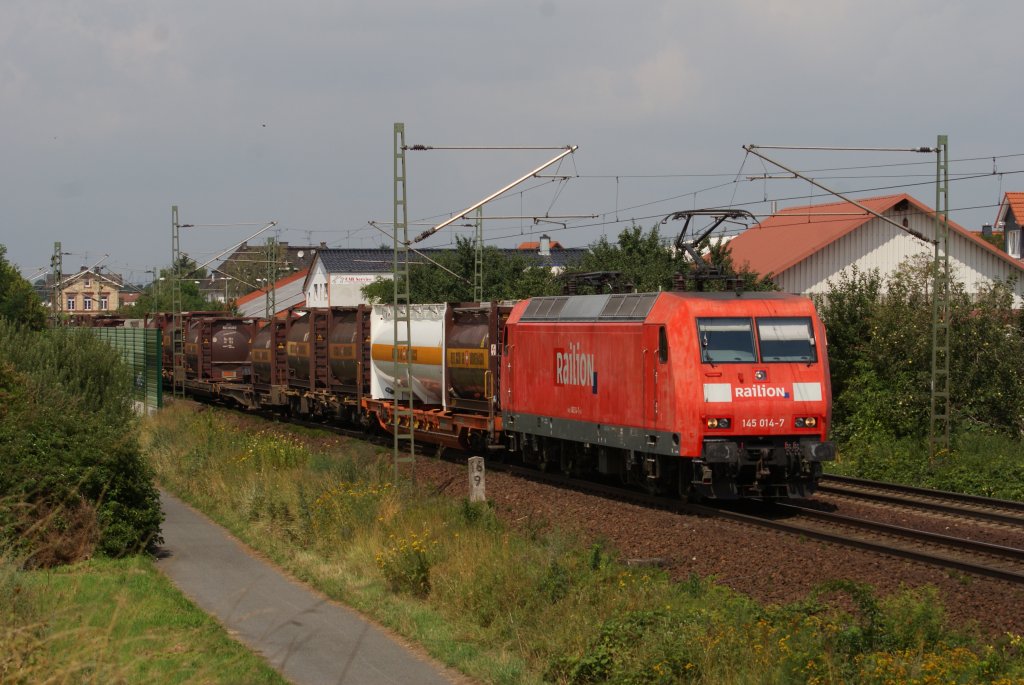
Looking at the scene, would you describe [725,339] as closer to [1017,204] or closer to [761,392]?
[761,392]

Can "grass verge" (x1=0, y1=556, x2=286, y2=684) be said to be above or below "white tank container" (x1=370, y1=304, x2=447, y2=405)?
below

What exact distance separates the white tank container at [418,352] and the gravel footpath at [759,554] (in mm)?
6889

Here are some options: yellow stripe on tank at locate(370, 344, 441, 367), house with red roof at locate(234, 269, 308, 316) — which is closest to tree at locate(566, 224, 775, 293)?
yellow stripe on tank at locate(370, 344, 441, 367)

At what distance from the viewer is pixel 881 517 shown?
1795cm

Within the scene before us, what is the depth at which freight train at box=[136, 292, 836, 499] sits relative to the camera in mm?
17750

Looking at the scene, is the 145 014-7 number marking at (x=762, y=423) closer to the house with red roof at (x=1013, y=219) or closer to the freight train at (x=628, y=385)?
the freight train at (x=628, y=385)

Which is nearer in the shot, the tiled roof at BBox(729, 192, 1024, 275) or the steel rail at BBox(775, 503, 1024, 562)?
the steel rail at BBox(775, 503, 1024, 562)

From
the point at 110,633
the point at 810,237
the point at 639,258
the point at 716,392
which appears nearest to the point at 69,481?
the point at 110,633

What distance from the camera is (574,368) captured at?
21281 millimetres

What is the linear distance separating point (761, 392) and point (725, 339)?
94cm

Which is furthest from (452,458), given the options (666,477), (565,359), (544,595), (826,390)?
(544,595)

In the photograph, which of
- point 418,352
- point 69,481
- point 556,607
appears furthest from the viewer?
point 418,352

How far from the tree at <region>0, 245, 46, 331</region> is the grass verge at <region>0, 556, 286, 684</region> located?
74.2 ft

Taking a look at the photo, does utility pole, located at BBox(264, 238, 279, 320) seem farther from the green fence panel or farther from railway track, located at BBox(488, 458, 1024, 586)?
railway track, located at BBox(488, 458, 1024, 586)
